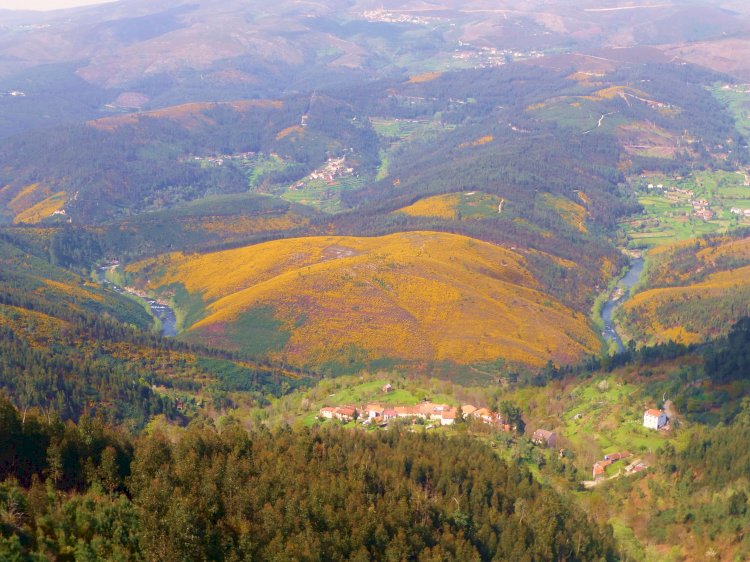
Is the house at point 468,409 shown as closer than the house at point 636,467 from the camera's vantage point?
No

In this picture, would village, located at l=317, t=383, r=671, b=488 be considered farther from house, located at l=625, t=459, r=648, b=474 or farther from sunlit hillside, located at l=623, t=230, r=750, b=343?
sunlit hillside, located at l=623, t=230, r=750, b=343

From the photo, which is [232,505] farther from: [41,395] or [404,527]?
[41,395]

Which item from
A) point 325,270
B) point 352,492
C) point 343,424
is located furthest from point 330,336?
point 352,492

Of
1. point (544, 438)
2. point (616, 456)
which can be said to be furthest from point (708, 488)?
point (544, 438)

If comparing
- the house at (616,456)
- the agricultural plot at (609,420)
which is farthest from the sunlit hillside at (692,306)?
the house at (616,456)

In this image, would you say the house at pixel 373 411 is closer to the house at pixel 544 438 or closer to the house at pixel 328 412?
the house at pixel 328 412

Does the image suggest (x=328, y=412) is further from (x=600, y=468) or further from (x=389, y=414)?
(x=600, y=468)
